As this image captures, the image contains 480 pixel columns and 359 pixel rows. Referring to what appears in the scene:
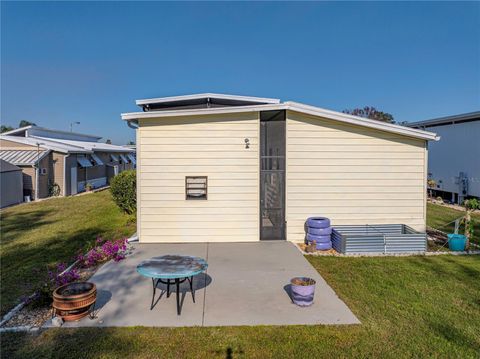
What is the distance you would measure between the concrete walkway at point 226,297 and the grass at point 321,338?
9.1 inches

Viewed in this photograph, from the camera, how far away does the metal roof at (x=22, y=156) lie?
59.9ft

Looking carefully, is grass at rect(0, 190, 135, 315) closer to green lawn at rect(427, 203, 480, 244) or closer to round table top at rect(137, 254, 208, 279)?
round table top at rect(137, 254, 208, 279)

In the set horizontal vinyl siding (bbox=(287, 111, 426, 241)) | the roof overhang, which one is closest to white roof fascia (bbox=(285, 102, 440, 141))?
the roof overhang

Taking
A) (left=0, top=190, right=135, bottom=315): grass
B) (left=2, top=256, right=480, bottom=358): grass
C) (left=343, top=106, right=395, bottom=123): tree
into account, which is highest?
(left=343, top=106, right=395, bottom=123): tree

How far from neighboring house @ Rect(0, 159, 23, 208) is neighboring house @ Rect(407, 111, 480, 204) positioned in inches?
866

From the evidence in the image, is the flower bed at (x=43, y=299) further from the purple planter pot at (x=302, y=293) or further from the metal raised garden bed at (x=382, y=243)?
the metal raised garden bed at (x=382, y=243)

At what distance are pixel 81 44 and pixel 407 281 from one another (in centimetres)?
1576

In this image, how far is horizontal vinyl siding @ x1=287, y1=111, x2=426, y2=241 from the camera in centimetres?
919

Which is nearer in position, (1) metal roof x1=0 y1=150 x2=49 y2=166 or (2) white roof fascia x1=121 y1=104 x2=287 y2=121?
(2) white roof fascia x1=121 y1=104 x2=287 y2=121

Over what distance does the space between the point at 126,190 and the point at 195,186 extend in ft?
16.9

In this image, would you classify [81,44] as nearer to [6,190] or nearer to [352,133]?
[6,190]

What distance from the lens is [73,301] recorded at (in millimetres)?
4535

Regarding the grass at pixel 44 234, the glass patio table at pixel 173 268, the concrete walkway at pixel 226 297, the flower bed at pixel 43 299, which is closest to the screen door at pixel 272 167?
the concrete walkway at pixel 226 297

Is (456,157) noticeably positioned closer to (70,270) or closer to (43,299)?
(70,270)
